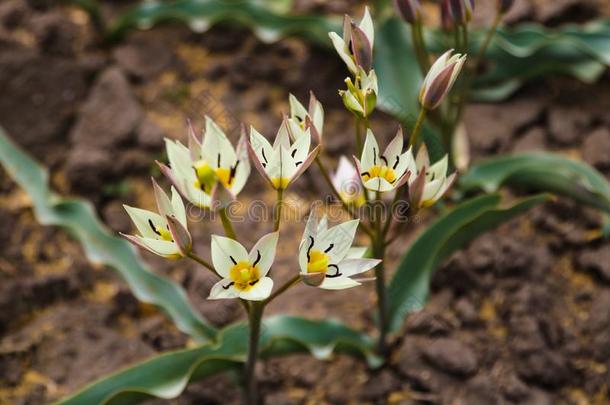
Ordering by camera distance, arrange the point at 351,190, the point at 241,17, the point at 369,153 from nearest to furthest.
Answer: the point at 369,153 → the point at 351,190 → the point at 241,17

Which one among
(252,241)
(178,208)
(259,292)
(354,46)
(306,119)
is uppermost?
(354,46)

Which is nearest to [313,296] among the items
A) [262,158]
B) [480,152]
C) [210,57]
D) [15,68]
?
[480,152]

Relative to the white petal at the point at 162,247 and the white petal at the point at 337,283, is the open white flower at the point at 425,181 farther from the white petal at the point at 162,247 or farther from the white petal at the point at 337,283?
the white petal at the point at 162,247

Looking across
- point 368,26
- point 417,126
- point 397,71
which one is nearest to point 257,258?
point 417,126

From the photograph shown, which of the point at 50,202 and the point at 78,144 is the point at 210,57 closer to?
the point at 78,144

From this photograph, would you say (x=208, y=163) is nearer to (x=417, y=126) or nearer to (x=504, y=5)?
(x=417, y=126)
